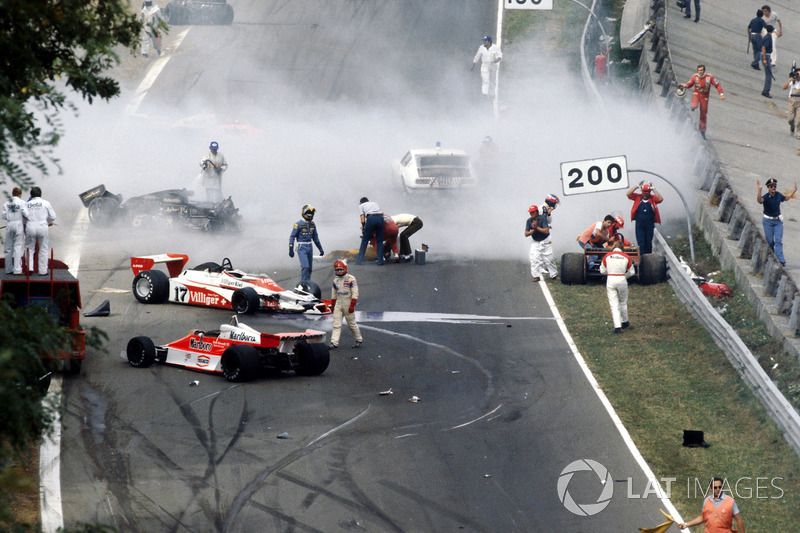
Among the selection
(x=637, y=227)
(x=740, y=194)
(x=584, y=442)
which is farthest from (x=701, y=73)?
(x=584, y=442)

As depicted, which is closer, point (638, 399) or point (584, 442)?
point (584, 442)

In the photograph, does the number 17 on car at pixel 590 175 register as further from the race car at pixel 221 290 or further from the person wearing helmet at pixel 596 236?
the race car at pixel 221 290

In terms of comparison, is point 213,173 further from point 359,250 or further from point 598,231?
point 598,231

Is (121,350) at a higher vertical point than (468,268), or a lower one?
lower

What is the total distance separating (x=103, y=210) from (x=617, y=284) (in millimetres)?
12543

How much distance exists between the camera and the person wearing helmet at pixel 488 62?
41625 mm

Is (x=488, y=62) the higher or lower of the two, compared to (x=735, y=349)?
higher

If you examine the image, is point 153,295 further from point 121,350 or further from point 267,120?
point 267,120

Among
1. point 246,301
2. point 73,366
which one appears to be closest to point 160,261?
point 246,301

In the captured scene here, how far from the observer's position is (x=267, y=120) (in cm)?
4194

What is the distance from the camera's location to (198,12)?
48.0 metres

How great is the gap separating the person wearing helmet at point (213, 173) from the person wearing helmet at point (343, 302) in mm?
9879

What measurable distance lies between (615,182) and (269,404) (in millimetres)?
10165

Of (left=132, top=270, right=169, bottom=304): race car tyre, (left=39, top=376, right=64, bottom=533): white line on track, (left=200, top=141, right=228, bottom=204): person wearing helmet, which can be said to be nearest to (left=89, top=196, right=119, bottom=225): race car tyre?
(left=200, top=141, right=228, bottom=204): person wearing helmet
